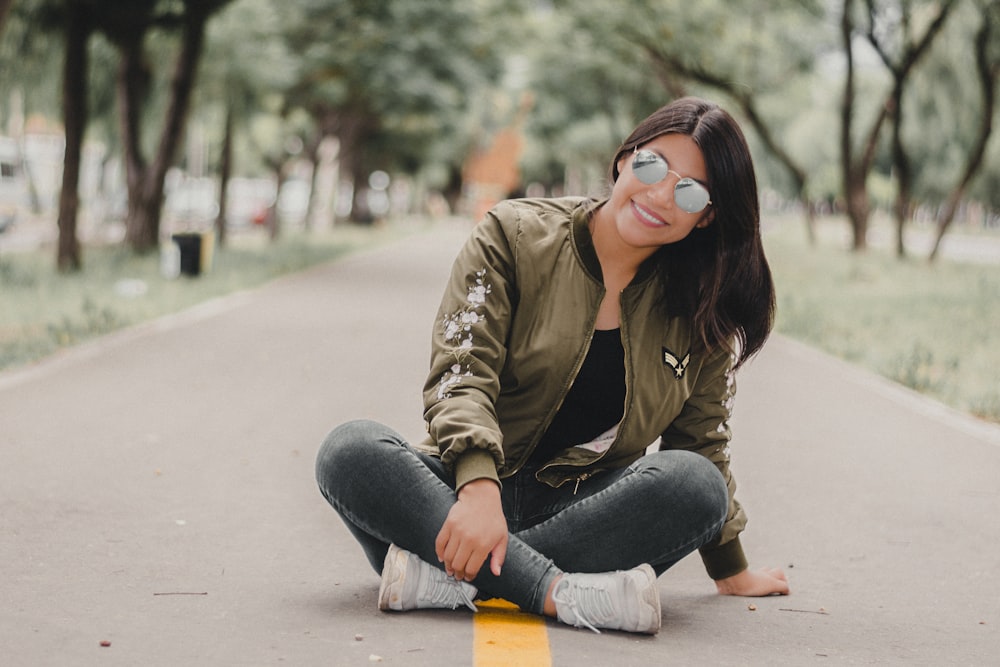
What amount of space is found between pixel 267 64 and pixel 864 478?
20.6m

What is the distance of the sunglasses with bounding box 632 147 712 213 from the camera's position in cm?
360

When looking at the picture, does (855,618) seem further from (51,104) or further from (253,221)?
(253,221)

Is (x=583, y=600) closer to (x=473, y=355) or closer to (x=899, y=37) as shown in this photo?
(x=473, y=355)

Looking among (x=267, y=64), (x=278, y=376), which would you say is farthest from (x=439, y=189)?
(x=278, y=376)

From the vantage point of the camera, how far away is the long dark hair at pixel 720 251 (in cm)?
361

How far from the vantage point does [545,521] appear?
378 cm

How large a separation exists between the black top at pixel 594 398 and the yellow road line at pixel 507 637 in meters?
0.47

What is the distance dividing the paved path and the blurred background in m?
1.30

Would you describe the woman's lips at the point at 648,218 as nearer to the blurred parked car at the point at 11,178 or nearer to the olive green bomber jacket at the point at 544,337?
the olive green bomber jacket at the point at 544,337

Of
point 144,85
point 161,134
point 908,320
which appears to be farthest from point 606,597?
point 144,85

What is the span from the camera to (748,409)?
9.18 meters

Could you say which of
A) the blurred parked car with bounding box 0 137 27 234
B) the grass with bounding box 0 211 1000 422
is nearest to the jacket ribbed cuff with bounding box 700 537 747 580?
the grass with bounding box 0 211 1000 422

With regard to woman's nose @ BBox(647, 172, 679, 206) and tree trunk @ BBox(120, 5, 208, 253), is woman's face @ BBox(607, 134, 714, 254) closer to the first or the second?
woman's nose @ BBox(647, 172, 679, 206)

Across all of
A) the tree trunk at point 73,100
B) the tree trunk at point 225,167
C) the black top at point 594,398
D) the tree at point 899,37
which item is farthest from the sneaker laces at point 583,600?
the tree trunk at point 225,167
